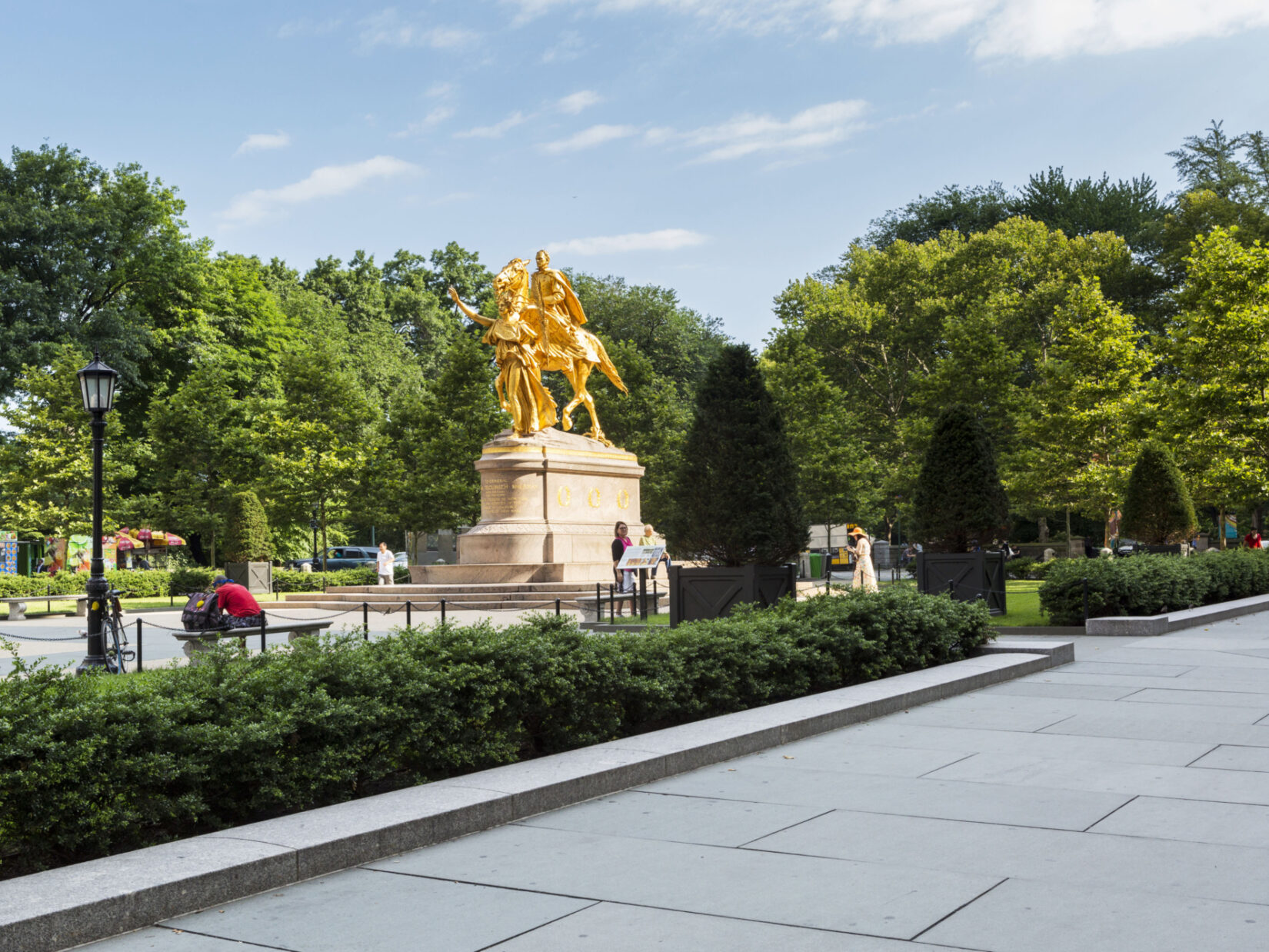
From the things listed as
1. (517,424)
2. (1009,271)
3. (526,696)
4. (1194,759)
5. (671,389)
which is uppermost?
(1009,271)

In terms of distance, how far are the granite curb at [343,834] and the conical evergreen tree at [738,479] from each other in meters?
6.22

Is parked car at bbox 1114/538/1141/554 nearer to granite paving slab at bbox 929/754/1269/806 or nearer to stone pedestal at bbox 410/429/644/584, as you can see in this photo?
stone pedestal at bbox 410/429/644/584

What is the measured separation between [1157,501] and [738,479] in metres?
14.0

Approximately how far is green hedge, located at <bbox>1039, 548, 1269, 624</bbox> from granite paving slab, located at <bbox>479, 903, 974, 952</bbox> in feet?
49.8

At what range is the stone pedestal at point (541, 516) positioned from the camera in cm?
2998

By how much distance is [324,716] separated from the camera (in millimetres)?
6516

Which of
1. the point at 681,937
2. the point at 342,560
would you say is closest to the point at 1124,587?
the point at 681,937

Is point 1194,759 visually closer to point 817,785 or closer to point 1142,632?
point 817,785

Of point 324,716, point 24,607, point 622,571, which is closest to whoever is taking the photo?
point 324,716

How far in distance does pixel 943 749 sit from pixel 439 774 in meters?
3.57

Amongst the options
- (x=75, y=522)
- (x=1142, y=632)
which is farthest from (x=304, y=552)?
(x=1142, y=632)

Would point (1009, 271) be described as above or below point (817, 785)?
above

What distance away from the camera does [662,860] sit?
5637 millimetres

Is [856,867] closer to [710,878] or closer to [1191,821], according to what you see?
[710,878]
